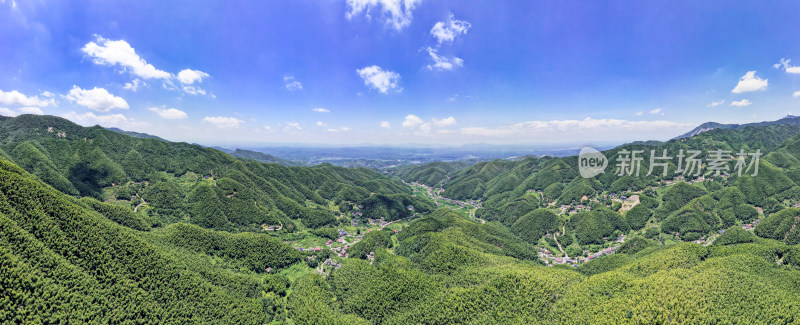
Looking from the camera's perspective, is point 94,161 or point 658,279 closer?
point 658,279

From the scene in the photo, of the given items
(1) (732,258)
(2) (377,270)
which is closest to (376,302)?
(2) (377,270)

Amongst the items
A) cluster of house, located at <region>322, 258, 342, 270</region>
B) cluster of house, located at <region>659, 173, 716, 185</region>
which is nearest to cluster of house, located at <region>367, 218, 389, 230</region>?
cluster of house, located at <region>322, 258, 342, 270</region>

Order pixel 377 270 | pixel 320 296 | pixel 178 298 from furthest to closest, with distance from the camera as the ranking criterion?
1. pixel 377 270
2. pixel 320 296
3. pixel 178 298

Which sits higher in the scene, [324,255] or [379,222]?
[324,255]

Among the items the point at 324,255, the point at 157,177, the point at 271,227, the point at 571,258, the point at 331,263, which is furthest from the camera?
the point at 157,177

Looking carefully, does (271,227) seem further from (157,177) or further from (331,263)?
(157,177)


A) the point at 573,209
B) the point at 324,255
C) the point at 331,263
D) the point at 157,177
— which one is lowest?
the point at 331,263

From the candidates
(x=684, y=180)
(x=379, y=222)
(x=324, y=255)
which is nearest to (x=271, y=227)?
(x=324, y=255)

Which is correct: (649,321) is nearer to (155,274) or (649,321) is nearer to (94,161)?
(155,274)
